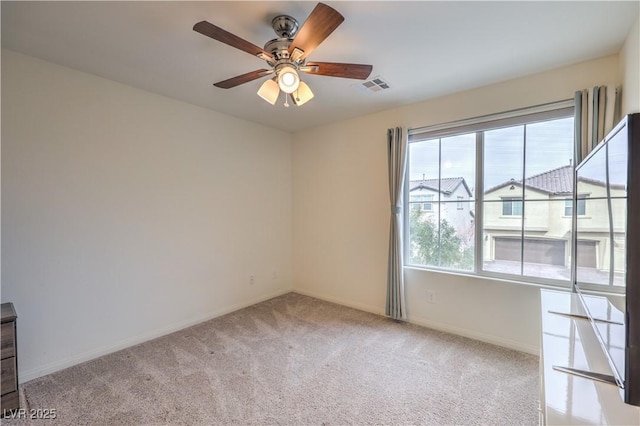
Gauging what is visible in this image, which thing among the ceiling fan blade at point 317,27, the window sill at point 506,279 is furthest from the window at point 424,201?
the ceiling fan blade at point 317,27

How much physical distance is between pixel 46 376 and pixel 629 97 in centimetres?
479

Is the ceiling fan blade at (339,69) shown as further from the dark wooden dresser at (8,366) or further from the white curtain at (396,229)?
the dark wooden dresser at (8,366)

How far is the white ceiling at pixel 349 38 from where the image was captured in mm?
1675

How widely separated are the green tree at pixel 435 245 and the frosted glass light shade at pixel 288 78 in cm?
215

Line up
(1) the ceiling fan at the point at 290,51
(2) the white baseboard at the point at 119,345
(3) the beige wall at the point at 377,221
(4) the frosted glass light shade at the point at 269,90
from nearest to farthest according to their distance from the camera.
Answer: (1) the ceiling fan at the point at 290,51
(4) the frosted glass light shade at the point at 269,90
(2) the white baseboard at the point at 119,345
(3) the beige wall at the point at 377,221

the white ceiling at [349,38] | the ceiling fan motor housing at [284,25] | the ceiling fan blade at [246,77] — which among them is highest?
the white ceiling at [349,38]

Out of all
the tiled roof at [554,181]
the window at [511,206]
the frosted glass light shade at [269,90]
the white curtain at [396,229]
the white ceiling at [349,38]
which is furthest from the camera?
the white curtain at [396,229]

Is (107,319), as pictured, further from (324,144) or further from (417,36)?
(417,36)

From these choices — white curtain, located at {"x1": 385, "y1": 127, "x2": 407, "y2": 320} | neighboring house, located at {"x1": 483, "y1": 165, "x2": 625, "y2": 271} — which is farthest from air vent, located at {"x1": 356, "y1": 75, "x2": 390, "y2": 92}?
neighboring house, located at {"x1": 483, "y1": 165, "x2": 625, "y2": 271}

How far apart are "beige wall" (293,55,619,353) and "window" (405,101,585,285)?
0.16 m

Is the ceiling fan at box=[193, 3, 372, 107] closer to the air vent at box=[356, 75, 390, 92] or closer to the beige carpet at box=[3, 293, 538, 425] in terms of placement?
the air vent at box=[356, 75, 390, 92]

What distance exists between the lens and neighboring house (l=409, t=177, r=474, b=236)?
2.96 meters

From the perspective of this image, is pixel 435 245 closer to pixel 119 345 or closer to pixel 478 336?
pixel 478 336

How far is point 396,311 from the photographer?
320cm
